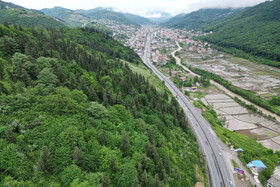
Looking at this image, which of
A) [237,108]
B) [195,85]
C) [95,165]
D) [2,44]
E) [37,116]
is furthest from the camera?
[195,85]

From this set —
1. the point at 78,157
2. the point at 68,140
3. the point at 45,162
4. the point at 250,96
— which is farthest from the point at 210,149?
the point at 250,96

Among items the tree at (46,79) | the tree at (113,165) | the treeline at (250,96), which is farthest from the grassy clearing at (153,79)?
the tree at (113,165)

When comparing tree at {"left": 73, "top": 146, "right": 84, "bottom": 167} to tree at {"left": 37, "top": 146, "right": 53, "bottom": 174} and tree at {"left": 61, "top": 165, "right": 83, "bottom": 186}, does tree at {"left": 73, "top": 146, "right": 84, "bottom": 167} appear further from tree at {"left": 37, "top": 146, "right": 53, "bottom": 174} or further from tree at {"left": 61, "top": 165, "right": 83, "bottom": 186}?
tree at {"left": 37, "top": 146, "right": 53, "bottom": 174}

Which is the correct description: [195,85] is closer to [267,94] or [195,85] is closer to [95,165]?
[267,94]

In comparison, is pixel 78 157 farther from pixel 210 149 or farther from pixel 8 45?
pixel 210 149

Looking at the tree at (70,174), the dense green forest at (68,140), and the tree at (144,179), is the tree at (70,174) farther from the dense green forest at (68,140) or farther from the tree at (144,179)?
the tree at (144,179)

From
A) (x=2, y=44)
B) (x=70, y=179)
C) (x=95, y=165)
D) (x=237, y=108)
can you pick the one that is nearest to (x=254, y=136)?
(x=237, y=108)
